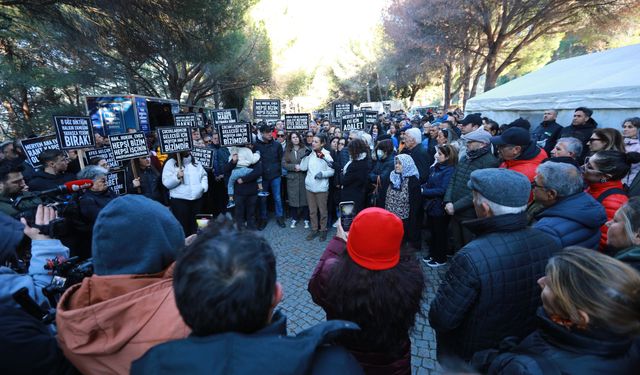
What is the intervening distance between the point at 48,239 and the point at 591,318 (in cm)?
287

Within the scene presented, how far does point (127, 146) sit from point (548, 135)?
28.5ft

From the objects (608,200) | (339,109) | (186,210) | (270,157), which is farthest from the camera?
(339,109)

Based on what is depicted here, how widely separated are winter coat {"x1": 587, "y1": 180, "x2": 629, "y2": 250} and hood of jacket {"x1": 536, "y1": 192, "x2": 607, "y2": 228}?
18.2 inches

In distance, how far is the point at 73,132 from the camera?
4.66 meters

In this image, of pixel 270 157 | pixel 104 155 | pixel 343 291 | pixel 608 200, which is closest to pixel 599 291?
pixel 343 291

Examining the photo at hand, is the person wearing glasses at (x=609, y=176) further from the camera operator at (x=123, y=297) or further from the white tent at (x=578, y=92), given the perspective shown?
the white tent at (x=578, y=92)

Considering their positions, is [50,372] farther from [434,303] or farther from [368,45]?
[368,45]

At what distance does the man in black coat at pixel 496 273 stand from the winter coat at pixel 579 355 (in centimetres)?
53

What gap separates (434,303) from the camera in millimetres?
1946

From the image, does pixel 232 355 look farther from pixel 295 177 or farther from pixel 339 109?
pixel 339 109

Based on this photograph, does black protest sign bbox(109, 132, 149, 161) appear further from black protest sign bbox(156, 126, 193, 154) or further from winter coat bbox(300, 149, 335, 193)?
winter coat bbox(300, 149, 335, 193)

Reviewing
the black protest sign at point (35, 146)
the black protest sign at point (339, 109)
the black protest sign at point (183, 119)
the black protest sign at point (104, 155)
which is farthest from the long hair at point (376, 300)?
the black protest sign at point (339, 109)

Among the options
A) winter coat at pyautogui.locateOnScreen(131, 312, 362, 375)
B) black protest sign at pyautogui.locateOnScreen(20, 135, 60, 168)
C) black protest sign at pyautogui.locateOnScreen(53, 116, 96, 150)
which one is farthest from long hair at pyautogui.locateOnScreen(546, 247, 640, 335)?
black protest sign at pyautogui.locateOnScreen(20, 135, 60, 168)

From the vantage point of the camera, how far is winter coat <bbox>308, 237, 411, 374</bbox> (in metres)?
1.60
